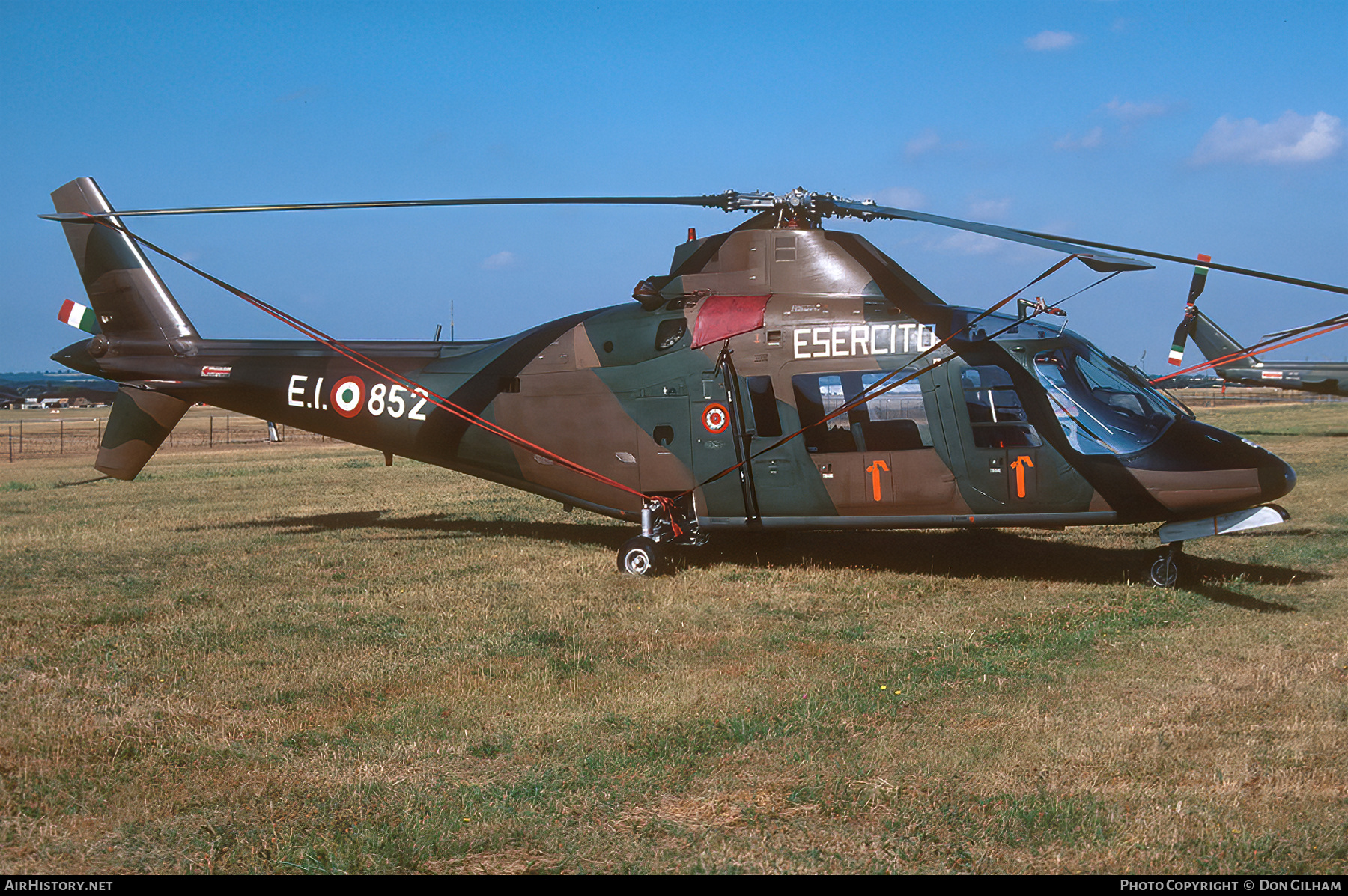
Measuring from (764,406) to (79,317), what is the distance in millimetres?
11897

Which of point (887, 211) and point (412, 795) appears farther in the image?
point (887, 211)

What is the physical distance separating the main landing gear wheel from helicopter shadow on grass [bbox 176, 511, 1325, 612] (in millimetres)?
883

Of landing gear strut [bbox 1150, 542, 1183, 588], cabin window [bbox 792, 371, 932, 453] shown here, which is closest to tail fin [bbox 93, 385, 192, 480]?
cabin window [bbox 792, 371, 932, 453]

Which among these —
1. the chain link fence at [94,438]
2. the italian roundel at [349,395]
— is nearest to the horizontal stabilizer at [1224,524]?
the italian roundel at [349,395]

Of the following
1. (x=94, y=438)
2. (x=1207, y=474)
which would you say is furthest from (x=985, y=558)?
(x=94, y=438)

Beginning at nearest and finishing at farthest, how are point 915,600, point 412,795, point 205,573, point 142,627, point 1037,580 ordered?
point 412,795, point 142,627, point 915,600, point 1037,580, point 205,573

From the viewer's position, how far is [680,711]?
7430mm

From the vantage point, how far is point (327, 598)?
38.0 ft

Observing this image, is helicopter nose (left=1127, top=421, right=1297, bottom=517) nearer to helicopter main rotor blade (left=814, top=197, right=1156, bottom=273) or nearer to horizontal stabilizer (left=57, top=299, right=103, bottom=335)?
helicopter main rotor blade (left=814, top=197, right=1156, bottom=273)

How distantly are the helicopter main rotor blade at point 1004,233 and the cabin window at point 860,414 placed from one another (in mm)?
1889

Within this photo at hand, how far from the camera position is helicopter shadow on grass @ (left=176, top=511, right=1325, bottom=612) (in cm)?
1232
